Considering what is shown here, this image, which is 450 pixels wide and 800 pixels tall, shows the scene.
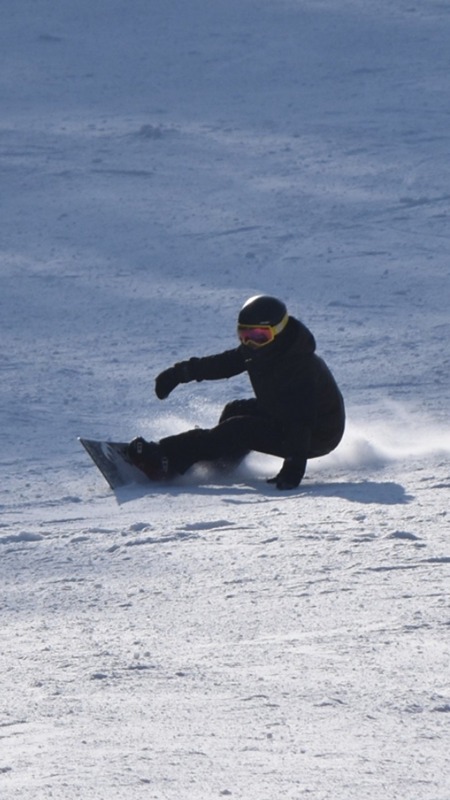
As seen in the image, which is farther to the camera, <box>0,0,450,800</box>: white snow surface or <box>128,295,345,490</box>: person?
<box>128,295,345,490</box>: person

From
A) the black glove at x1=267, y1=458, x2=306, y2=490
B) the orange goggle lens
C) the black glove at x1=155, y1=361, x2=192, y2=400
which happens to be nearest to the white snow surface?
the black glove at x1=267, y1=458, x2=306, y2=490

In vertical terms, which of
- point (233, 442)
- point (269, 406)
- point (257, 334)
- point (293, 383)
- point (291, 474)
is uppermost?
point (257, 334)

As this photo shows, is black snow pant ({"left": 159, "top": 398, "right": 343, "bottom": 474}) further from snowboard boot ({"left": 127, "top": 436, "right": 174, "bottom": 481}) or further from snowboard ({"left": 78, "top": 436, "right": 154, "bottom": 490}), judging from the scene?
snowboard ({"left": 78, "top": 436, "right": 154, "bottom": 490})

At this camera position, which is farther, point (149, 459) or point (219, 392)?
point (219, 392)

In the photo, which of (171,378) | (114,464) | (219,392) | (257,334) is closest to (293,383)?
(257,334)

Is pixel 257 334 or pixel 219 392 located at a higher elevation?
pixel 257 334

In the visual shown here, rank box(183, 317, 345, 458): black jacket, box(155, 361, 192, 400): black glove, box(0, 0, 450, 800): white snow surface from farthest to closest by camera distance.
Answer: box(155, 361, 192, 400): black glove, box(183, 317, 345, 458): black jacket, box(0, 0, 450, 800): white snow surface

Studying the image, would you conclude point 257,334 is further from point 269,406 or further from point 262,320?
point 269,406

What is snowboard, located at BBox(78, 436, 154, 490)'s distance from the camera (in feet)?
21.9

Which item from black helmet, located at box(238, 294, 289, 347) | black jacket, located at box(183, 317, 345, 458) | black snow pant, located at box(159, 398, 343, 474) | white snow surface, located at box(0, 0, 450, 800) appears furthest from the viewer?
black snow pant, located at box(159, 398, 343, 474)

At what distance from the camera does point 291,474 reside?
659 cm

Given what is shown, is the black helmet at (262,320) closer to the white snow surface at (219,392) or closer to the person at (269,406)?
the person at (269,406)

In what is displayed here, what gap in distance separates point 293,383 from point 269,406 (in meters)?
0.20

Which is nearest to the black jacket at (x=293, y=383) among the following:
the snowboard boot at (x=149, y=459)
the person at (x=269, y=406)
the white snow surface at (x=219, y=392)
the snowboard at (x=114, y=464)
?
the person at (x=269, y=406)
